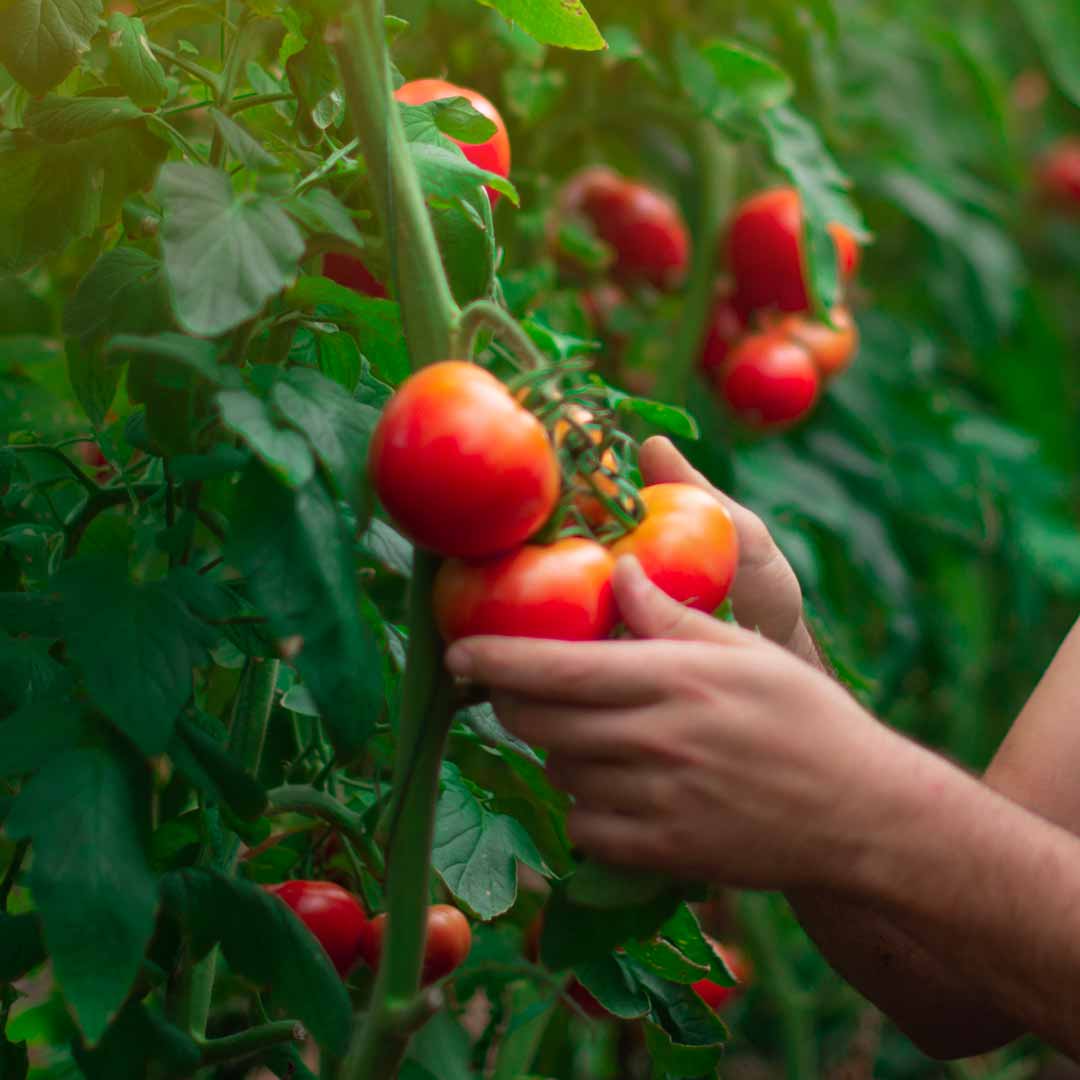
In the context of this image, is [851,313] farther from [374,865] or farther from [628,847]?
[628,847]

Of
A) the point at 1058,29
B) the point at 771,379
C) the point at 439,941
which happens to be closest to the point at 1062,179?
the point at 1058,29

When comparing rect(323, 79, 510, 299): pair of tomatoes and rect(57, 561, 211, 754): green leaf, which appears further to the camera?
rect(323, 79, 510, 299): pair of tomatoes

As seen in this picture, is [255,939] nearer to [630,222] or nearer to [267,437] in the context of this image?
[267,437]

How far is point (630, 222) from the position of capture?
1.22 meters

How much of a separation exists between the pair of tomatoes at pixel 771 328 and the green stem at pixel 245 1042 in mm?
826

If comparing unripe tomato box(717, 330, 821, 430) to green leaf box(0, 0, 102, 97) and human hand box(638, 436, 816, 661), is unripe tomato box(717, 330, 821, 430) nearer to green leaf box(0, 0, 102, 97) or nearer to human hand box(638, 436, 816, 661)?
human hand box(638, 436, 816, 661)

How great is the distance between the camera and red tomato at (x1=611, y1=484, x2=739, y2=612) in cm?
42

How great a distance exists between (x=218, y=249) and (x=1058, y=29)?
172cm

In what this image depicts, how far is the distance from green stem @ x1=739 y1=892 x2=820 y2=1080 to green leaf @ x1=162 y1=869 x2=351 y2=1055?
Answer: 973 millimetres

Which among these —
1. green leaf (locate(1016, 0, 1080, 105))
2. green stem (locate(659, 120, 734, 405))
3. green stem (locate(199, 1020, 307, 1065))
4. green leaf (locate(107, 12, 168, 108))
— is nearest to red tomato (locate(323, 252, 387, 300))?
green leaf (locate(107, 12, 168, 108))

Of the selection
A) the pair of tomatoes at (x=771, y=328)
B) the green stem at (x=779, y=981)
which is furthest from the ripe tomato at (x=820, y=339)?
the green stem at (x=779, y=981)

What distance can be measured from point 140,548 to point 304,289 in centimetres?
13

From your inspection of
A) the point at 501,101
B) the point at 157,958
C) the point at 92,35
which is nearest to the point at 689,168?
the point at 501,101

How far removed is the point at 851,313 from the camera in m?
1.52
